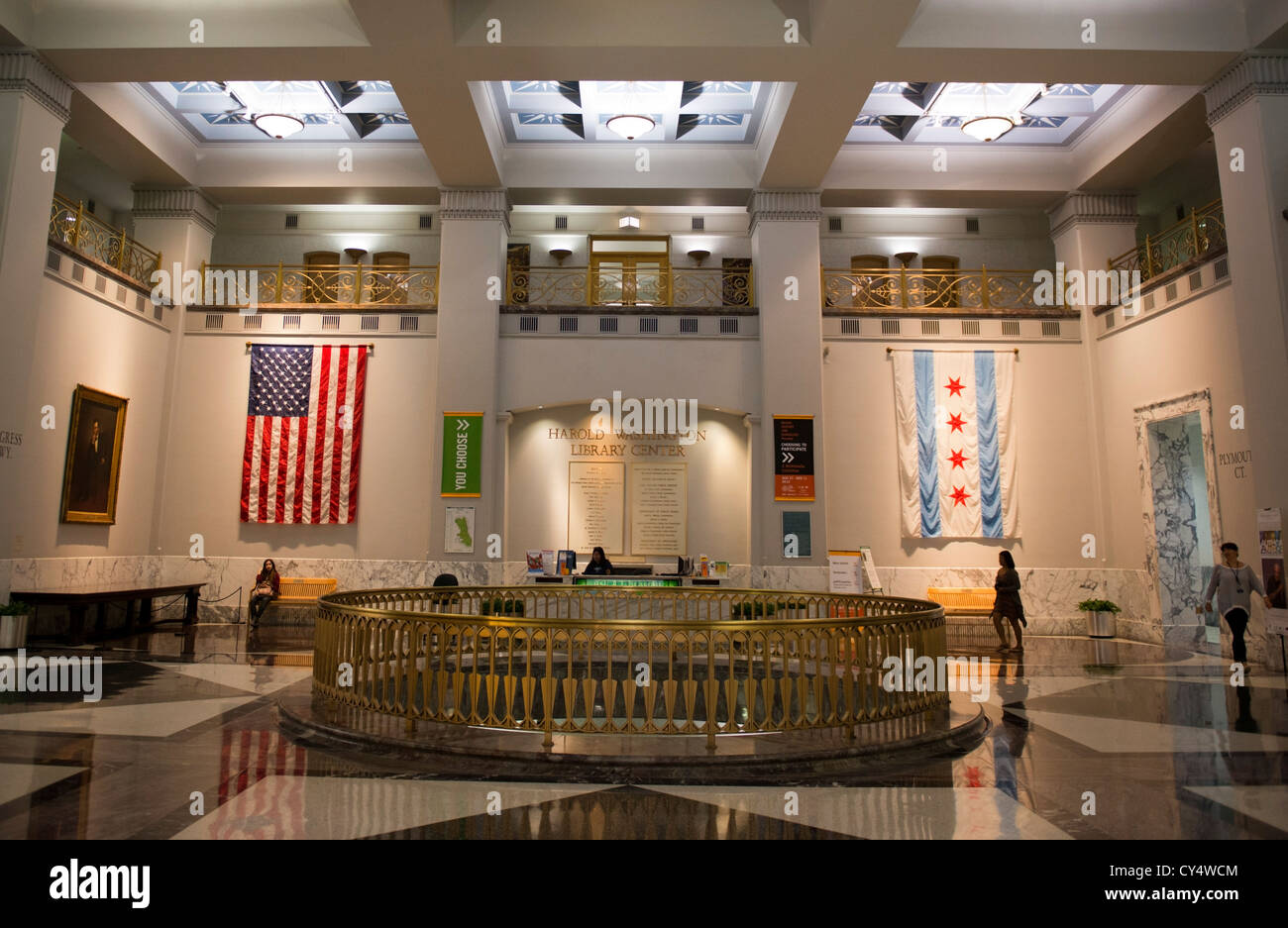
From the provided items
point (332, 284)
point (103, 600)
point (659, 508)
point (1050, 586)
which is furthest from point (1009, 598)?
point (332, 284)

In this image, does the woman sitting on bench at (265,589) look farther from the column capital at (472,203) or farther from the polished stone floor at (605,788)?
the column capital at (472,203)

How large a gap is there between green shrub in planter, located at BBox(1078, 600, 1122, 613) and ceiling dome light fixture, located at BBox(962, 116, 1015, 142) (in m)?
8.00

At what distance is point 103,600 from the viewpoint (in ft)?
35.3

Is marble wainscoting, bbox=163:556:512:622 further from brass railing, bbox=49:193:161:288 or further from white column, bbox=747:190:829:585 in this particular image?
white column, bbox=747:190:829:585

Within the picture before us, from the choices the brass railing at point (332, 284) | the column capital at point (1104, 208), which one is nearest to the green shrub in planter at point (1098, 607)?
the column capital at point (1104, 208)

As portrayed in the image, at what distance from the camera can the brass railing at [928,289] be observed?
14609 millimetres

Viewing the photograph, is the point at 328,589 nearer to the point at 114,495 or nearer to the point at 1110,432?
the point at 114,495

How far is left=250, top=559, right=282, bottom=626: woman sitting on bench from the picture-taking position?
12781mm

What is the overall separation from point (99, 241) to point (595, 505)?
31.7 feet

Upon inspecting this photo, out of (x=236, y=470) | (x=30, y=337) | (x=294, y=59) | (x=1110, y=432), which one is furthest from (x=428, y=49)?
(x=1110, y=432)

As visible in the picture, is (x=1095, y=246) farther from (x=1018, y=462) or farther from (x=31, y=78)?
(x=31, y=78)

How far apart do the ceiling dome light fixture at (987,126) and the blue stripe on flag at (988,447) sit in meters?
4.13

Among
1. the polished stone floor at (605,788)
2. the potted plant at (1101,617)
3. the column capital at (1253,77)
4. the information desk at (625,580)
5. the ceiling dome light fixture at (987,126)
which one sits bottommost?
the polished stone floor at (605,788)

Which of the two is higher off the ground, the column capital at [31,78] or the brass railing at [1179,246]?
the column capital at [31,78]
